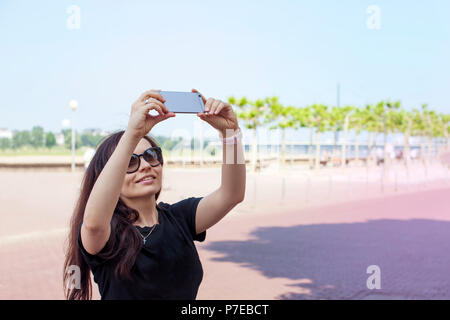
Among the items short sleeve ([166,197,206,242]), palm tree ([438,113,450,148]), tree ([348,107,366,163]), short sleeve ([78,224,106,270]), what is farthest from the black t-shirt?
palm tree ([438,113,450,148])

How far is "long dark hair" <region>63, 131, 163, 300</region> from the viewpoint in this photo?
6.20 feet

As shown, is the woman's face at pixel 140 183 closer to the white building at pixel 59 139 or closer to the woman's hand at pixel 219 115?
the woman's hand at pixel 219 115

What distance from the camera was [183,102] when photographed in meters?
1.66

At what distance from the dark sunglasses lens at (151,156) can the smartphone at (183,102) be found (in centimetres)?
40

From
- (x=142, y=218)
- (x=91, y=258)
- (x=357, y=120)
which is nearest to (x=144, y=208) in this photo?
(x=142, y=218)

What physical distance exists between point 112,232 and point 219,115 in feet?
1.82

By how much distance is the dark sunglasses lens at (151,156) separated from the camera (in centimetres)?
201

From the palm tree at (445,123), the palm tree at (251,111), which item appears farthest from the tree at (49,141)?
the palm tree at (445,123)
